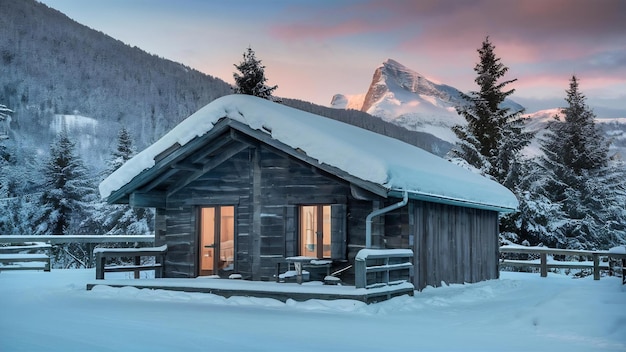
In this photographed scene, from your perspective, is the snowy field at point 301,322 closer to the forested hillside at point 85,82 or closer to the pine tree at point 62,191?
the pine tree at point 62,191

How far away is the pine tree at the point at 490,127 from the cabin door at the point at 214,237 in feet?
62.2

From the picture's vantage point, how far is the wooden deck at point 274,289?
11898 mm

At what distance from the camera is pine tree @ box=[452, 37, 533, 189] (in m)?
32.6

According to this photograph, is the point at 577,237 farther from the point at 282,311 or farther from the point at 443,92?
the point at 443,92

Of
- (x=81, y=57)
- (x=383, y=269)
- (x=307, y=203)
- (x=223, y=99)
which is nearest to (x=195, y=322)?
(x=383, y=269)

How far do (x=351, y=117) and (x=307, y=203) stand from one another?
57.5 meters

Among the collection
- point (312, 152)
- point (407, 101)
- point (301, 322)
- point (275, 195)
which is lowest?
point (301, 322)

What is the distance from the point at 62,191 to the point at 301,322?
32.4 m

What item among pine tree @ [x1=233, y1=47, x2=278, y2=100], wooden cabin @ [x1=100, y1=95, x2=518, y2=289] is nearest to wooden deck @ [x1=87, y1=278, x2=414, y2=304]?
wooden cabin @ [x1=100, y1=95, x2=518, y2=289]

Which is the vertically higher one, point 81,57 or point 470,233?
point 81,57

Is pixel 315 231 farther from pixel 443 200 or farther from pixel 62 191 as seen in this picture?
pixel 62 191

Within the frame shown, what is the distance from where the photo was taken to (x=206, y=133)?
14195mm

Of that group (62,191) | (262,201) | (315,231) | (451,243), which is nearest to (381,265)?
(315,231)

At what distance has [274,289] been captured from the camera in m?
12.5
